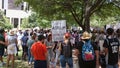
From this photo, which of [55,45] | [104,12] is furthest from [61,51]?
[104,12]

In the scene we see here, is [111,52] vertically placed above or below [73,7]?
below

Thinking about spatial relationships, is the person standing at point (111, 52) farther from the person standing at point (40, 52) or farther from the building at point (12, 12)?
the building at point (12, 12)

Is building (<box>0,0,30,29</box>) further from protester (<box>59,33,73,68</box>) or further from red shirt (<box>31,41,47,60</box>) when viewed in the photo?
red shirt (<box>31,41,47,60</box>)

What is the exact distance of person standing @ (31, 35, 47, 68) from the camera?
393 inches

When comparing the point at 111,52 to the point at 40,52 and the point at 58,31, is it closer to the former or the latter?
the point at 40,52

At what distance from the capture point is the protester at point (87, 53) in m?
8.83

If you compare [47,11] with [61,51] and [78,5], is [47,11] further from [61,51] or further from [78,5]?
[61,51]

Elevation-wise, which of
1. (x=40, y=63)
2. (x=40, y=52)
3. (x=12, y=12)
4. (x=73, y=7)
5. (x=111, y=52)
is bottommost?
(x=12, y=12)

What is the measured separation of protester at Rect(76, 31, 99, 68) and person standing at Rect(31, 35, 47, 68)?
4.57ft

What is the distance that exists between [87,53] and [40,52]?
5.74 feet

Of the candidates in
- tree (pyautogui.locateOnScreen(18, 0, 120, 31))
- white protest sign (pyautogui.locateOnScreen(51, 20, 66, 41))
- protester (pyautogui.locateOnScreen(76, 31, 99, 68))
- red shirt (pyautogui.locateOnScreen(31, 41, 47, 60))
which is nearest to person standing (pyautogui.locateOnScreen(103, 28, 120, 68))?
protester (pyautogui.locateOnScreen(76, 31, 99, 68))

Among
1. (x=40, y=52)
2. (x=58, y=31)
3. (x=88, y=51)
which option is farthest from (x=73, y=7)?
(x=88, y=51)

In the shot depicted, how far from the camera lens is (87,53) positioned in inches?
347

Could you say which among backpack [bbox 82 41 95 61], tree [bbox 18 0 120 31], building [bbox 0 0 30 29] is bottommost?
building [bbox 0 0 30 29]
